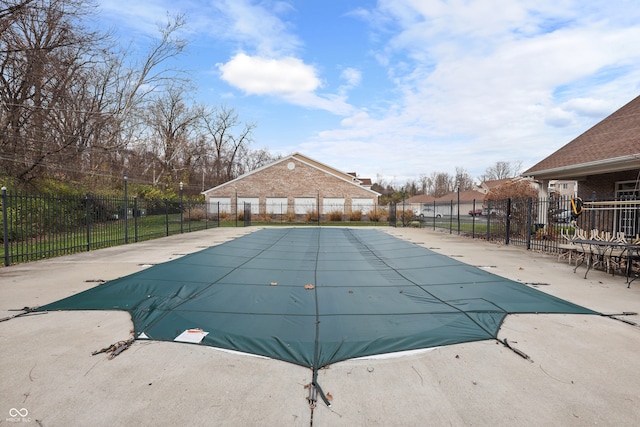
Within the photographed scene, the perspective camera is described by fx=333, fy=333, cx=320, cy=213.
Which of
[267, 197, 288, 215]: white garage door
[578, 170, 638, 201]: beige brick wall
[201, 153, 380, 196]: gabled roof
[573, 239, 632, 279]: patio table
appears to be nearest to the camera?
[573, 239, 632, 279]: patio table

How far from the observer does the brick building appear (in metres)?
31.8

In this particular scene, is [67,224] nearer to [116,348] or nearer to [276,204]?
[116,348]

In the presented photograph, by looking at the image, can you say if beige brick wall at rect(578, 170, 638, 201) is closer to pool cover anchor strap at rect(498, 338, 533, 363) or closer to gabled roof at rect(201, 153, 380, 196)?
pool cover anchor strap at rect(498, 338, 533, 363)

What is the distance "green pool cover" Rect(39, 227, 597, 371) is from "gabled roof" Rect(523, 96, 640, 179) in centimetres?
637

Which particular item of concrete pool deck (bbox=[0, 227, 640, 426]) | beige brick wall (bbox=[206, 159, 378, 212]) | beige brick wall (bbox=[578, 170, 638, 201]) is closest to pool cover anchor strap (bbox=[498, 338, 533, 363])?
concrete pool deck (bbox=[0, 227, 640, 426])

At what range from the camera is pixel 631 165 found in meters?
9.45

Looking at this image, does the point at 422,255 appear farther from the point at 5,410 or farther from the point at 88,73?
the point at 88,73

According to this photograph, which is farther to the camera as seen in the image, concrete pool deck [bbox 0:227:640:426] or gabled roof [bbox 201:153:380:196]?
gabled roof [bbox 201:153:380:196]

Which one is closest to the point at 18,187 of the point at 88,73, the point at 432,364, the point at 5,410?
the point at 88,73

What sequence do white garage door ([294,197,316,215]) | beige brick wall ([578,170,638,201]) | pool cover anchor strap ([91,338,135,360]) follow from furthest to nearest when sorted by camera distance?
1. white garage door ([294,197,316,215])
2. beige brick wall ([578,170,638,201])
3. pool cover anchor strap ([91,338,135,360])

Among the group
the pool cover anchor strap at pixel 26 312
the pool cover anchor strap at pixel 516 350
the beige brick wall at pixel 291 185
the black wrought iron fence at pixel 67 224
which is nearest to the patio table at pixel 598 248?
the pool cover anchor strap at pixel 516 350

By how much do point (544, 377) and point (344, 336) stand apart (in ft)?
5.60

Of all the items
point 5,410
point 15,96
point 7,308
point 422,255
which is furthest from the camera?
point 15,96

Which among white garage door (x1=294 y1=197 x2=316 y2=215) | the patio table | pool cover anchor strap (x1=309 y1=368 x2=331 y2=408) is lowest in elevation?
pool cover anchor strap (x1=309 y1=368 x2=331 y2=408)
